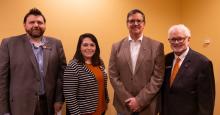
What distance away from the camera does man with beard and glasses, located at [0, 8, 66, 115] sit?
265cm

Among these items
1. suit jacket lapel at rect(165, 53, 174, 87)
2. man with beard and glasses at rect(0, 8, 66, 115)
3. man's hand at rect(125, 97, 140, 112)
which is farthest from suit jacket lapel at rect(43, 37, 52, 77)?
suit jacket lapel at rect(165, 53, 174, 87)

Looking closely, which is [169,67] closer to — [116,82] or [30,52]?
[116,82]

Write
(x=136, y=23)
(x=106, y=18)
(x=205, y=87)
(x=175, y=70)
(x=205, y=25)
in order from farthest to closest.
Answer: (x=205, y=25) < (x=106, y=18) < (x=136, y=23) < (x=175, y=70) < (x=205, y=87)

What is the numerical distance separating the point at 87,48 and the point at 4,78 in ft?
2.78

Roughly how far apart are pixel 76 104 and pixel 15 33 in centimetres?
125

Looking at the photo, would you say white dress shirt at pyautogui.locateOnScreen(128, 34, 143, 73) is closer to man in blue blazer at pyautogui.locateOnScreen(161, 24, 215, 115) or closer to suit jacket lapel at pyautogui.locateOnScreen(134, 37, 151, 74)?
suit jacket lapel at pyautogui.locateOnScreen(134, 37, 151, 74)

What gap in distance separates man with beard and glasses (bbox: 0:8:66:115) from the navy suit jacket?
47.4 inches

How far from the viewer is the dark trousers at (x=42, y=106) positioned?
2691 millimetres

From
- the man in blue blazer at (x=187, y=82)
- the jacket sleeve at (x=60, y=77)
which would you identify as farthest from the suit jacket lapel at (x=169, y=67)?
the jacket sleeve at (x=60, y=77)

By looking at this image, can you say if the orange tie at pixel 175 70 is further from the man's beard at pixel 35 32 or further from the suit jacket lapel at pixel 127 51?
the man's beard at pixel 35 32

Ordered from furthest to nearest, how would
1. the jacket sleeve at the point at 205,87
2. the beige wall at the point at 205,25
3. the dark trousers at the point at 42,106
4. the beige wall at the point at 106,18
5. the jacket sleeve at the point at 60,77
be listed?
1. the beige wall at the point at 205,25
2. the beige wall at the point at 106,18
3. the jacket sleeve at the point at 60,77
4. the dark trousers at the point at 42,106
5. the jacket sleeve at the point at 205,87

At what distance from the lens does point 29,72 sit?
2650mm

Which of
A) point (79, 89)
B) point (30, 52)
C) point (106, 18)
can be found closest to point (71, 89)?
point (79, 89)

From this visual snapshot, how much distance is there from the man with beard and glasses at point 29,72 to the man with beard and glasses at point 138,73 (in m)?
0.68
